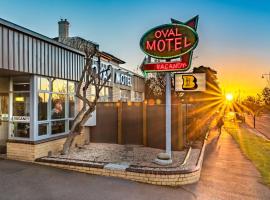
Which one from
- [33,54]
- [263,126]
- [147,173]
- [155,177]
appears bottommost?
[263,126]

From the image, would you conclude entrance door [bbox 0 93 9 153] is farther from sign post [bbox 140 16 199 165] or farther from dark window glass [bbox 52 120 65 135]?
sign post [bbox 140 16 199 165]

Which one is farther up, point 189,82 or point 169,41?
point 169,41

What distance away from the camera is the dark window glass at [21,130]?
Answer: 8.75m

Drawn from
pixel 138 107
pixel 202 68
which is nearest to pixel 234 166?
pixel 138 107

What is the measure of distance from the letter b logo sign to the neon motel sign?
1.61 m

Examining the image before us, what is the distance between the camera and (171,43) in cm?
825

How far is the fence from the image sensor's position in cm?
1104

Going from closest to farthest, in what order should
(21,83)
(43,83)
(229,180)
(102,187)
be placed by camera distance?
(102,187), (229,180), (21,83), (43,83)

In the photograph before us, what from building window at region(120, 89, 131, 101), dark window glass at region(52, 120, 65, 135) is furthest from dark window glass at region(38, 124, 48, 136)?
building window at region(120, 89, 131, 101)

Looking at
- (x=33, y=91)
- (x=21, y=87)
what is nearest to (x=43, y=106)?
(x=33, y=91)

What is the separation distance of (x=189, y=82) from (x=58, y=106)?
5.67 meters

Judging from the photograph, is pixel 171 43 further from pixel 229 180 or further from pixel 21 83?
pixel 21 83

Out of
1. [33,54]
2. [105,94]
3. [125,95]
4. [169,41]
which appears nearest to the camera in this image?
[33,54]

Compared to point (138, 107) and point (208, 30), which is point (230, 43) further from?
Result: point (138, 107)
